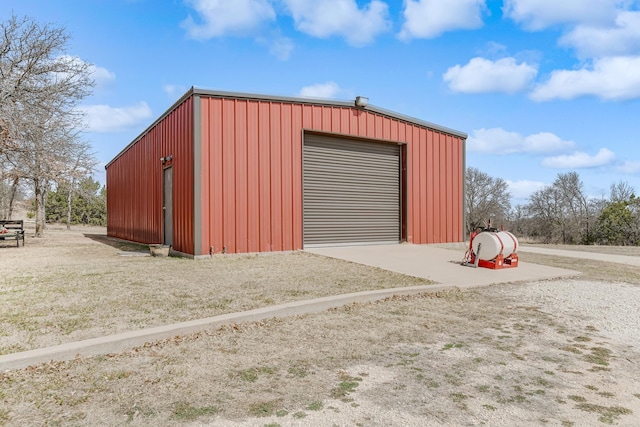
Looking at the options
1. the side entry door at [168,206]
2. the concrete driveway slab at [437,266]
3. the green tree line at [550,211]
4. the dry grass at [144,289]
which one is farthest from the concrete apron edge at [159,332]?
the green tree line at [550,211]

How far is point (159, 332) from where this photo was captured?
13.0 feet

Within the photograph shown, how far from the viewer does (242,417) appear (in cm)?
250

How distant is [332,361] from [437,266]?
599 centimetres

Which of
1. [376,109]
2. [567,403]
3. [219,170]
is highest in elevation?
[376,109]

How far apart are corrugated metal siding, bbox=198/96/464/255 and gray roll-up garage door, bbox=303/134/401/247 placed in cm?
43

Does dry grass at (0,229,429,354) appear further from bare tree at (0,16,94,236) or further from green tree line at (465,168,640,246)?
green tree line at (465,168,640,246)

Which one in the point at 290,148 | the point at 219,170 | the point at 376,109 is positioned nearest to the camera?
the point at 219,170

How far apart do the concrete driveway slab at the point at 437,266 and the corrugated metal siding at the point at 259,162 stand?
147cm

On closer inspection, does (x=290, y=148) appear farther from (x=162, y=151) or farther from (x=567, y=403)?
(x=567, y=403)

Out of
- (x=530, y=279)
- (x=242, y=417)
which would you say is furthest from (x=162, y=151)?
(x=242, y=417)

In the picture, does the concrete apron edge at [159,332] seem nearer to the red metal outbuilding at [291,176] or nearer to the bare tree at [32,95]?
the red metal outbuilding at [291,176]

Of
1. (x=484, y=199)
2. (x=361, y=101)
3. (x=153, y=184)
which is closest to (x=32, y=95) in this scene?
(x=153, y=184)

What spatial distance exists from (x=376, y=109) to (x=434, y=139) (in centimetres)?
274

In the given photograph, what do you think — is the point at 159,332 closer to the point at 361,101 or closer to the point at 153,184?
the point at 361,101
